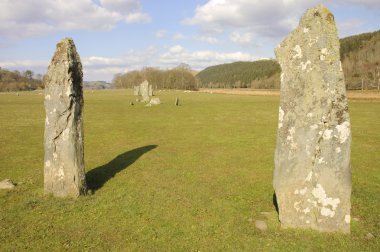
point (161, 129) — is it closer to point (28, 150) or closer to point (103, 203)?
point (28, 150)

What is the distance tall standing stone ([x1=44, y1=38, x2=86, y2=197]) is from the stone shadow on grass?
1296 millimetres

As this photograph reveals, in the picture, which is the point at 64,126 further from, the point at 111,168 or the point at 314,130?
the point at 314,130

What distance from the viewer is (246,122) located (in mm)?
33156

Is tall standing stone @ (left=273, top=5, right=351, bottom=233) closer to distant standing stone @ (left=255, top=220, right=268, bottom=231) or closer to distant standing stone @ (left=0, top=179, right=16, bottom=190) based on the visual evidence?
distant standing stone @ (left=255, top=220, right=268, bottom=231)

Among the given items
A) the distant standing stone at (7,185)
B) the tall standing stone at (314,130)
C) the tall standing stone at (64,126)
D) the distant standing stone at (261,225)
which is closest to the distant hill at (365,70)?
the tall standing stone at (314,130)

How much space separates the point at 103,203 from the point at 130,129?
58.6 ft

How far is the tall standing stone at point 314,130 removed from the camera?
28.1 ft

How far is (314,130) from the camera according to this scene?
8766 millimetres

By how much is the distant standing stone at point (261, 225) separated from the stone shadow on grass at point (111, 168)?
20.7 ft

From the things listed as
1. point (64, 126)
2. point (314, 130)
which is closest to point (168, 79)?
point (64, 126)

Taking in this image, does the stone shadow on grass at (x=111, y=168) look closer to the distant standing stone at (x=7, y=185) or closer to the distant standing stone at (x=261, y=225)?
the distant standing stone at (x=7, y=185)

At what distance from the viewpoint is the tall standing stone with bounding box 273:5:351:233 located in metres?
8.57

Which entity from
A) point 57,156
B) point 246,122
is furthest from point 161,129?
point 57,156

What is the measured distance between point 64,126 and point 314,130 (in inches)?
315
